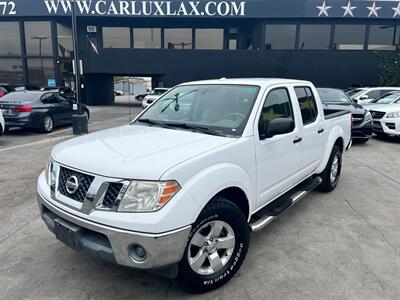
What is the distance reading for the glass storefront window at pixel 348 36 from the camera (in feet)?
73.5

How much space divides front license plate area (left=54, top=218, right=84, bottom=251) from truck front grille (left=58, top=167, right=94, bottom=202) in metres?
0.23

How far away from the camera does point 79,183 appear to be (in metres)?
2.51

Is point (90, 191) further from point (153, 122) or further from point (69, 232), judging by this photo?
point (153, 122)

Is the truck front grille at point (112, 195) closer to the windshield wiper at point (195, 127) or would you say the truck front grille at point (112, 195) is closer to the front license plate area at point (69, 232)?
the front license plate area at point (69, 232)

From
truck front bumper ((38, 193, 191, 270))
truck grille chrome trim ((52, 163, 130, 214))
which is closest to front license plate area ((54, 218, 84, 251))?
truck front bumper ((38, 193, 191, 270))

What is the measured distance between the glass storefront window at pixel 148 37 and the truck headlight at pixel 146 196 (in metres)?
24.8

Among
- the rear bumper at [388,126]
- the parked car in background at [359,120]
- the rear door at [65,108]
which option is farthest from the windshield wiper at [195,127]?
the rear door at [65,108]

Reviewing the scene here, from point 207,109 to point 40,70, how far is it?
2588cm

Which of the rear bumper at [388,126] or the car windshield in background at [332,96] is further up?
the car windshield in background at [332,96]

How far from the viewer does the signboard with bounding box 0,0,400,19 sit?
21.6 m

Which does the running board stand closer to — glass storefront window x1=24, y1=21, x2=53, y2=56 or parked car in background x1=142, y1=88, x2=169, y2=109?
parked car in background x1=142, y1=88, x2=169, y2=109

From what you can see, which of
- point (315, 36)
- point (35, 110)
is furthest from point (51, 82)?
point (315, 36)

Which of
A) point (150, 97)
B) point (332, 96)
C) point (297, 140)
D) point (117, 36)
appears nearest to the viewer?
point (297, 140)

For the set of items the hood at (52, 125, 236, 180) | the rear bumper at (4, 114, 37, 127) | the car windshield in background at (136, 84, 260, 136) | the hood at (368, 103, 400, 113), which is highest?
the car windshield in background at (136, 84, 260, 136)
